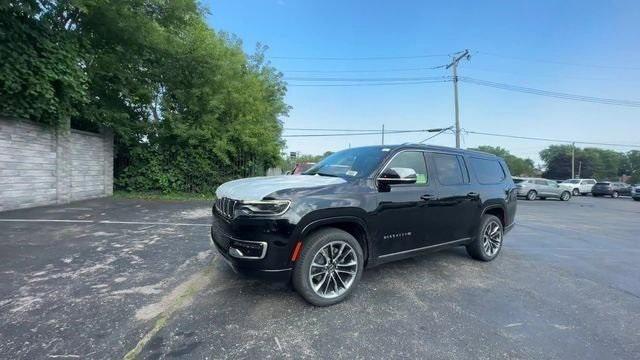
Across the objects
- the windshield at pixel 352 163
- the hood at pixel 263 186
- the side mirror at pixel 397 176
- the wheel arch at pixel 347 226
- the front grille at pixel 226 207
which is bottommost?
the wheel arch at pixel 347 226

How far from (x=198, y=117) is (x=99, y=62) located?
3733 mm

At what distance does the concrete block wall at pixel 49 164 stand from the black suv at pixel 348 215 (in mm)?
8168

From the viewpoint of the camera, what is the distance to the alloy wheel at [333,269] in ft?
10.8

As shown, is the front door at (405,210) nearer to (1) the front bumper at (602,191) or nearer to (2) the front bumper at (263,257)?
(2) the front bumper at (263,257)

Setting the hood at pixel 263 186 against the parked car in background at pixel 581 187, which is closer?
the hood at pixel 263 186

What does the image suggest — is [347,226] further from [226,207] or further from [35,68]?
[35,68]

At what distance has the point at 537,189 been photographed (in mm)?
21844

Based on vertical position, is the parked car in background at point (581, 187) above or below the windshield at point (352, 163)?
below

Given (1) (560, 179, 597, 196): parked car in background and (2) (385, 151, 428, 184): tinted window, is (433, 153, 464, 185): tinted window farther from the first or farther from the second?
(1) (560, 179, 597, 196): parked car in background

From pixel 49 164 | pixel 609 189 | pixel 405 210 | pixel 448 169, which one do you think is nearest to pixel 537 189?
pixel 609 189

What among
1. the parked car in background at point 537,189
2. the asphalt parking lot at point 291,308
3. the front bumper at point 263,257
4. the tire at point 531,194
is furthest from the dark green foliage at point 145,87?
the tire at point 531,194

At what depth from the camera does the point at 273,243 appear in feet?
9.89

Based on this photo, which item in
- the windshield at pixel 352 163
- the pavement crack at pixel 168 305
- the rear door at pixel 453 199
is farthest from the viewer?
the rear door at pixel 453 199

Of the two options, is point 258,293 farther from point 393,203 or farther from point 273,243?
point 393,203
